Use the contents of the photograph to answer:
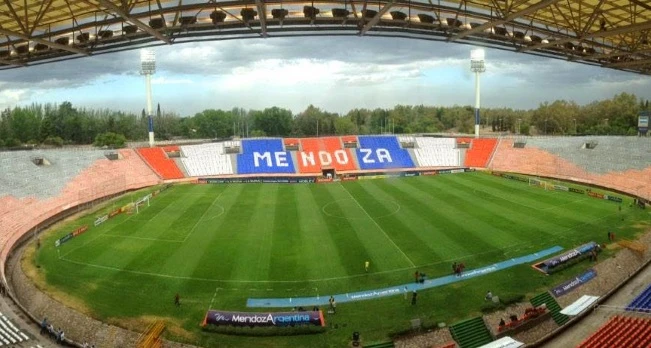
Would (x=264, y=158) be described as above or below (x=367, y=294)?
above

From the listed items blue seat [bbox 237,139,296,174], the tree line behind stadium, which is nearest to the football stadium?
blue seat [bbox 237,139,296,174]

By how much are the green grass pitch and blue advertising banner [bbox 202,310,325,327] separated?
0.64 metres

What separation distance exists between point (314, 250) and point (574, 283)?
50.7 ft

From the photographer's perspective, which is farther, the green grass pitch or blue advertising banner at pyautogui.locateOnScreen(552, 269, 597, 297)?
blue advertising banner at pyautogui.locateOnScreen(552, 269, 597, 297)

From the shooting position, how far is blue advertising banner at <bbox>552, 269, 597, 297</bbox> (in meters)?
24.8

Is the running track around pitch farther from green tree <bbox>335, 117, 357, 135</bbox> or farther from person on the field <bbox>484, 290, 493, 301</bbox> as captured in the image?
green tree <bbox>335, 117, 357, 135</bbox>

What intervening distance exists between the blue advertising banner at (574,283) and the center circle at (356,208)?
16954 mm

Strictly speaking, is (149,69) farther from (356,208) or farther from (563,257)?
(563,257)

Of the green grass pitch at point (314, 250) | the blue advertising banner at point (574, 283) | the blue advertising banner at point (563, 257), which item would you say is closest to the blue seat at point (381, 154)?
the green grass pitch at point (314, 250)

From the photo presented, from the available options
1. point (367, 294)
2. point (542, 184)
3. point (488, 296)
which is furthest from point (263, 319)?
point (542, 184)

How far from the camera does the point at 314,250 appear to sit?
31.5 metres

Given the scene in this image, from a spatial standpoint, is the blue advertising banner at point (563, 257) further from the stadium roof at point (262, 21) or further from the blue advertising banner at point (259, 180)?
the blue advertising banner at point (259, 180)

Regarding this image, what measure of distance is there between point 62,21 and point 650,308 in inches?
1142

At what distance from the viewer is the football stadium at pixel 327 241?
20469 mm
